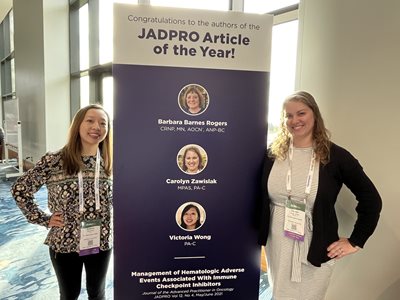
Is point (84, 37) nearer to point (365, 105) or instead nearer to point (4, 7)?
point (4, 7)

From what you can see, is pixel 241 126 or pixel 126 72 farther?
pixel 241 126

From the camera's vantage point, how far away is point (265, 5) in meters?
2.88

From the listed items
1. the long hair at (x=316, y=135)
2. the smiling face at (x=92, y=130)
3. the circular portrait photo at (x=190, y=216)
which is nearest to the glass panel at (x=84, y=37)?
the smiling face at (x=92, y=130)

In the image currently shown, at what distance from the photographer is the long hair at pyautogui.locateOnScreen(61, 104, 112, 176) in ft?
5.34

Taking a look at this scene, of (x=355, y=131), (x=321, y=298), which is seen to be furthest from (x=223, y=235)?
(x=355, y=131)

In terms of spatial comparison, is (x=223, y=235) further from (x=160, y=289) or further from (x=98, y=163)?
(x=98, y=163)

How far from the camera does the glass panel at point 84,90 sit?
18.9ft

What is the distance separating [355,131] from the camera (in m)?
1.65

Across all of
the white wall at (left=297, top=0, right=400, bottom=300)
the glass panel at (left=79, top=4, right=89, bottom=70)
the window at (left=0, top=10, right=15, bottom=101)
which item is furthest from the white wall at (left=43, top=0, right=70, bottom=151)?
the white wall at (left=297, top=0, right=400, bottom=300)

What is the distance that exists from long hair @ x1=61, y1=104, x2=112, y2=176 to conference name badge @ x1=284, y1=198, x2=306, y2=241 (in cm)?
99

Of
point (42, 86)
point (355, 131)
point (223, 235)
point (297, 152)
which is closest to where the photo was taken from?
point (297, 152)

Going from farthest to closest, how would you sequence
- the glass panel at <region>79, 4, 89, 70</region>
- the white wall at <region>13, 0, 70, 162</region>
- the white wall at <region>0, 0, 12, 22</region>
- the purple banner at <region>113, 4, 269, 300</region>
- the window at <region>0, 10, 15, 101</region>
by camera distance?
the window at <region>0, 10, 15, 101</region> < the white wall at <region>0, 0, 12, 22</region> < the white wall at <region>13, 0, 70, 162</region> < the glass panel at <region>79, 4, 89, 70</region> < the purple banner at <region>113, 4, 269, 300</region>

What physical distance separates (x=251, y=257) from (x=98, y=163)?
1.04 metres

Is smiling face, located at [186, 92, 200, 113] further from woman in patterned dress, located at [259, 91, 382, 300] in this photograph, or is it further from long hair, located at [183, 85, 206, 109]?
woman in patterned dress, located at [259, 91, 382, 300]
